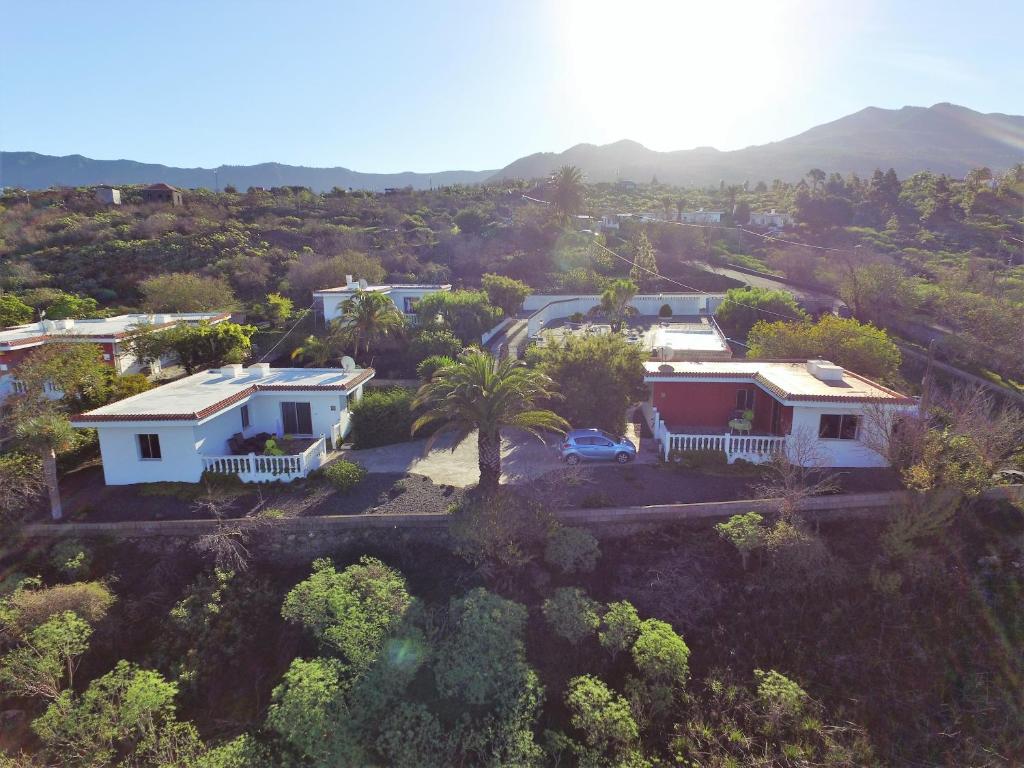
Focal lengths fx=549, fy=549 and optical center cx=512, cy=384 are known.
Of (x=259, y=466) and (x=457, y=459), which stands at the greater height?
(x=259, y=466)

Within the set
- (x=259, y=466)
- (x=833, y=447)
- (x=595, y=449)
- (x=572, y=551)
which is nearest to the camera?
(x=572, y=551)

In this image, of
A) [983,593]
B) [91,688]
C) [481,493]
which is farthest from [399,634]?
[983,593]

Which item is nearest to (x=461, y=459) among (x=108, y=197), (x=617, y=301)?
(x=617, y=301)

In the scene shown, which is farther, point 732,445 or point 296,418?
point 296,418

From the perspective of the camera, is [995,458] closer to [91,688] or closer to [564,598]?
[564,598]

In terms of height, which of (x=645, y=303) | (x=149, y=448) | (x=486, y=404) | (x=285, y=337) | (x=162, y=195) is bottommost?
(x=149, y=448)

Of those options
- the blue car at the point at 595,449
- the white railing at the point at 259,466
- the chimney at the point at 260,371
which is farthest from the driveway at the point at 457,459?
the chimney at the point at 260,371

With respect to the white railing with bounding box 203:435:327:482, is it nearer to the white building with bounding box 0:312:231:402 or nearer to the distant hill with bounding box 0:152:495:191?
the white building with bounding box 0:312:231:402

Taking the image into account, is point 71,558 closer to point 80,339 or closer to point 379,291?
point 80,339

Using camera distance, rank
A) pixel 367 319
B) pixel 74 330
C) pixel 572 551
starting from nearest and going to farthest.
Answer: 1. pixel 572 551
2. pixel 74 330
3. pixel 367 319
